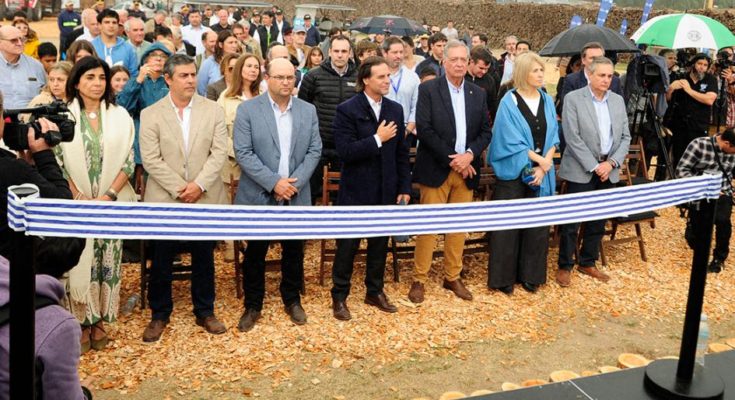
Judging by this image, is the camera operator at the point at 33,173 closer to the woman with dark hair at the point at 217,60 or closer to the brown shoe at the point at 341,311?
the brown shoe at the point at 341,311

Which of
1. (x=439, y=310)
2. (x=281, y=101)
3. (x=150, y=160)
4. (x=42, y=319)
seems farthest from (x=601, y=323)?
(x=42, y=319)

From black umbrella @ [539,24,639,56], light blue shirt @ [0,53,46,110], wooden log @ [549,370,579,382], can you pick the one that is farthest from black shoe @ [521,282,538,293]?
light blue shirt @ [0,53,46,110]

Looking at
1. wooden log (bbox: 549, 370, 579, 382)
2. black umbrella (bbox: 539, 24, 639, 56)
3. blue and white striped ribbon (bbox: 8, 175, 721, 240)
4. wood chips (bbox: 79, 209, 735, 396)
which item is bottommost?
wood chips (bbox: 79, 209, 735, 396)

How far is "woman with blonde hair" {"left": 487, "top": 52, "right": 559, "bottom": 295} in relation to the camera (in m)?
6.22

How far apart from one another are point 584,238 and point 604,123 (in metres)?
1.08

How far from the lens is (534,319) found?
596cm

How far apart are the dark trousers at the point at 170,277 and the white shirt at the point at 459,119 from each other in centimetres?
217

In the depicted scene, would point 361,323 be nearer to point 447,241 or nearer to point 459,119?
point 447,241

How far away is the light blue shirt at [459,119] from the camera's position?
611 centimetres

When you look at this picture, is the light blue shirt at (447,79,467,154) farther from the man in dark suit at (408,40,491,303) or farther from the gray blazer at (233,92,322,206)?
the gray blazer at (233,92,322,206)

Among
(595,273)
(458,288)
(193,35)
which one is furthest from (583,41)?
(193,35)

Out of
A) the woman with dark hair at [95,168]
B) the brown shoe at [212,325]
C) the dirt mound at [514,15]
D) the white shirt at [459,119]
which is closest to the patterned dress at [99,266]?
the woman with dark hair at [95,168]

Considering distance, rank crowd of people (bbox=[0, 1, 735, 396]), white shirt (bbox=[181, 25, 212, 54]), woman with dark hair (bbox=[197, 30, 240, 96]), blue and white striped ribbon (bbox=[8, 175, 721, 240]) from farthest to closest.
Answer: white shirt (bbox=[181, 25, 212, 54]) → woman with dark hair (bbox=[197, 30, 240, 96]) → crowd of people (bbox=[0, 1, 735, 396]) → blue and white striped ribbon (bbox=[8, 175, 721, 240])

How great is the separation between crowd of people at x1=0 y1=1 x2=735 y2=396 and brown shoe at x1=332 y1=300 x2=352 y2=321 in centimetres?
2
